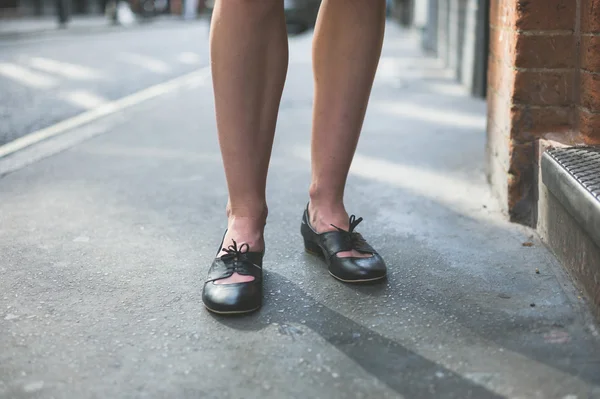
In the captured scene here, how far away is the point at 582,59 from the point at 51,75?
16.2 feet

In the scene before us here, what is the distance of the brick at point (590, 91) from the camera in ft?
5.42

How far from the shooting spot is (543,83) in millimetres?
1803

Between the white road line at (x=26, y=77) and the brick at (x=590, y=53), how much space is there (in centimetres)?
412

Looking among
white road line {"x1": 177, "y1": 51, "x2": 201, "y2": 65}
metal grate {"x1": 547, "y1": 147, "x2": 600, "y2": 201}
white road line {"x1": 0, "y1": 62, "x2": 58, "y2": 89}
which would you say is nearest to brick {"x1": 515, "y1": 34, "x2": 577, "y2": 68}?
metal grate {"x1": 547, "y1": 147, "x2": 600, "y2": 201}

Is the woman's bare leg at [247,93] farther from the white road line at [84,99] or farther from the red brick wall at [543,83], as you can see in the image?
the white road line at [84,99]

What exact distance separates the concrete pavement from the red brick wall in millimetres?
170

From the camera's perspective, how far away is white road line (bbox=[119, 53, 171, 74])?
21.5 feet

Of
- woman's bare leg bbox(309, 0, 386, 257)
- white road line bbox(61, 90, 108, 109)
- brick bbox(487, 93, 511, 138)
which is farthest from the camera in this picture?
white road line bbox(61, 90, 108, 109)

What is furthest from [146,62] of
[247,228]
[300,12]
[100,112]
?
[247,228]

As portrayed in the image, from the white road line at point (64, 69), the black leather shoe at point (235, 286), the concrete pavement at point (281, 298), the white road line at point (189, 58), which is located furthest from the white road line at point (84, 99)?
the black leather shoe at point (235, 286)

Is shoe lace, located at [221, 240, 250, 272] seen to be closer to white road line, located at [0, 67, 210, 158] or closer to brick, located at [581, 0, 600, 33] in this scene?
brick, located at [581, 0, 600, 33]

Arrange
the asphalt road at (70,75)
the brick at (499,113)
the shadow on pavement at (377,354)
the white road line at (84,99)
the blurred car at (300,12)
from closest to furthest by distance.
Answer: the shadow on pavement at (377,354) < the brick at (499,113) < the asphalt road at (70,75) < the white road line at (84,99) < the blurred car at (300,12)

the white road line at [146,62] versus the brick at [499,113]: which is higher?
the brick at [499,113]

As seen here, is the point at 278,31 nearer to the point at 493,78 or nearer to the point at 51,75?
the point at 493,78
